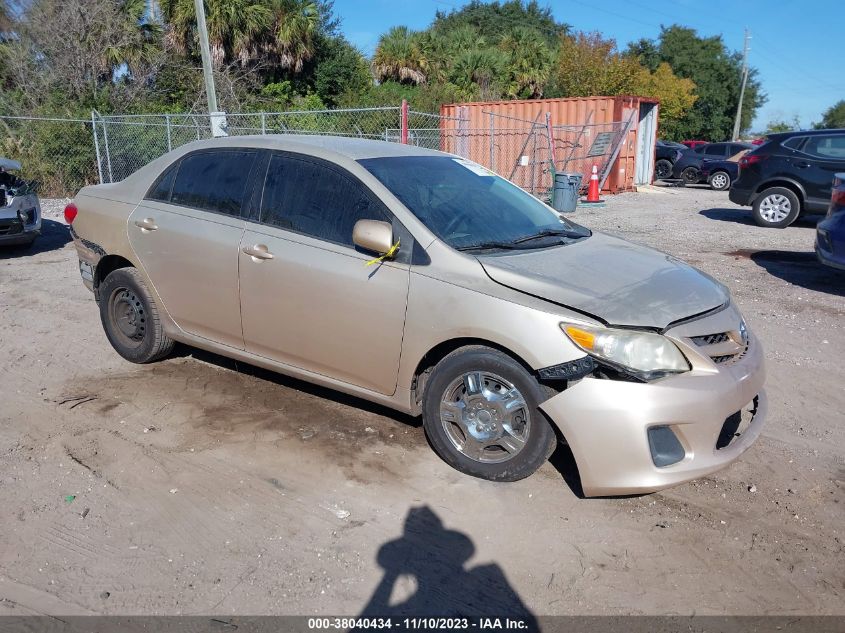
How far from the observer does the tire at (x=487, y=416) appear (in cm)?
352

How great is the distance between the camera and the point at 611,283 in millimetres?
3717

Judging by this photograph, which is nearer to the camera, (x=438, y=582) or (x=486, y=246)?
(x=438, y=582)

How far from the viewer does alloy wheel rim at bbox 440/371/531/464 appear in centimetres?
359

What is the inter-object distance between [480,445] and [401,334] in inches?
28.8

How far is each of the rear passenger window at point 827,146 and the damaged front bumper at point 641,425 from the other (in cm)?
1048

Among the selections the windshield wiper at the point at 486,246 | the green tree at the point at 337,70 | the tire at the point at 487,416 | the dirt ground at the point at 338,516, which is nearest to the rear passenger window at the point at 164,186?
the dirt ground at the point at 338,516

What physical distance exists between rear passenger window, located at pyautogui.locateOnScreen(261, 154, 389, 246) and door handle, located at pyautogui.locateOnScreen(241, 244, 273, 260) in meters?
0.17

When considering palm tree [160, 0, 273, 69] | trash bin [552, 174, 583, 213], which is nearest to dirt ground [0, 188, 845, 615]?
trash bin [552, 174, 583, 213]

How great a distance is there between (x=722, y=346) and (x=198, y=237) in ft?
10.8

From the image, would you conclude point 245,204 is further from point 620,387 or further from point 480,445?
→ point 620,387

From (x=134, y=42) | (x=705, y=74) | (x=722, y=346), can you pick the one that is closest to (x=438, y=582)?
(x=722, y=346)

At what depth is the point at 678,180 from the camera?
27266mm

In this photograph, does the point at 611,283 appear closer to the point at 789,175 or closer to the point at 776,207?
the point at 789,175

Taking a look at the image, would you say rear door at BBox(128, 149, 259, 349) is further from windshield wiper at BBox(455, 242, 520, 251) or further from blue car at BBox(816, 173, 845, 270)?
blue car at BBox(816, 173, 845, 270)
